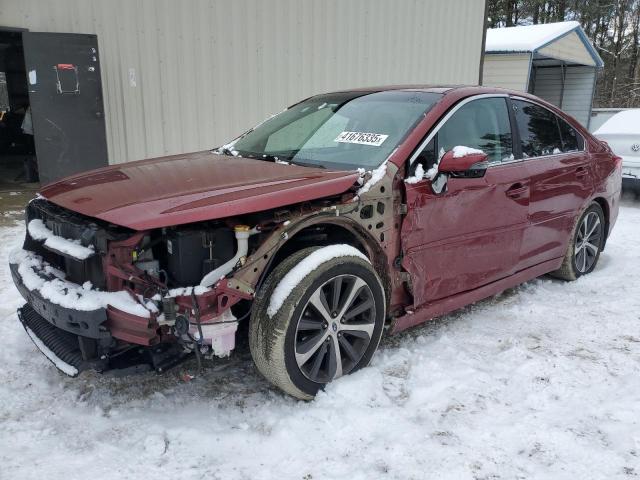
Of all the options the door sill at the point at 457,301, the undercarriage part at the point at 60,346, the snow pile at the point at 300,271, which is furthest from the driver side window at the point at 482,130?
the undercarriage part at the point at 60,346

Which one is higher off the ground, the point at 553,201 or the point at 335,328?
the point at 553,201

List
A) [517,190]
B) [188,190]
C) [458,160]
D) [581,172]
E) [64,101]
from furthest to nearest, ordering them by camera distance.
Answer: [64,101], [581,172], [517,190], [458,160], [188,190]

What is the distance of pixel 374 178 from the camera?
9.89 feet

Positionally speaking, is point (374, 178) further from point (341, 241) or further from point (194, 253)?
point (194, 253)

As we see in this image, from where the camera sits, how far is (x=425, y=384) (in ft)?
9.96

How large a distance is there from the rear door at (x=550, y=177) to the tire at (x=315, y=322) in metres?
1.63

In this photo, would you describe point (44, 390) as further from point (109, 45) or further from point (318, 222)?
point (109, 45)

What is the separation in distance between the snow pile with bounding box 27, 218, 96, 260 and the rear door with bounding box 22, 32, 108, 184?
16.0ft

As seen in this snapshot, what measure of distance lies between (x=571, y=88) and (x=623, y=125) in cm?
1221

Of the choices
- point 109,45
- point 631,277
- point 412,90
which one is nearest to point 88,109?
point 109,45

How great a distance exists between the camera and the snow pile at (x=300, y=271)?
264 cm

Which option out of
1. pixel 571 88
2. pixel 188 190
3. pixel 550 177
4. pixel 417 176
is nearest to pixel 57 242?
pixel 188 190

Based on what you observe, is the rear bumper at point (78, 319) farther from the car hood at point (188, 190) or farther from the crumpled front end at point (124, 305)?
the car hood at point (188, 190)

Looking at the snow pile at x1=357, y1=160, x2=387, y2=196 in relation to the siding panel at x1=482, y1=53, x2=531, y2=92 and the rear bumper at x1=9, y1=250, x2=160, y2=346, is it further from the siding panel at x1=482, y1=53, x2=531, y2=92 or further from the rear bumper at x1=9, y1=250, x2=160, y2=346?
the siding panel at x1=482, y1=53, x2=531, y2=92
